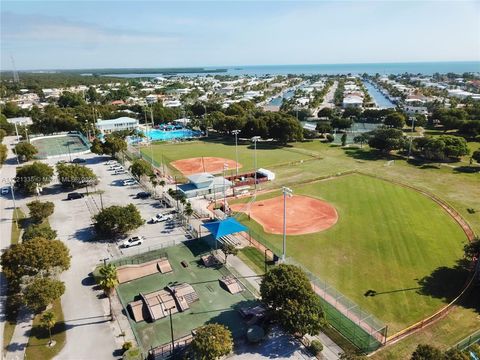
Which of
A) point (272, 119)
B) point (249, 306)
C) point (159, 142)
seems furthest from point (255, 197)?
point (159, 142)

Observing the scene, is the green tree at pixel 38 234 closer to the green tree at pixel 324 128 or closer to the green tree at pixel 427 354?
the green tree at pixel 427 354

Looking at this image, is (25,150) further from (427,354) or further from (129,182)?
(427,354)

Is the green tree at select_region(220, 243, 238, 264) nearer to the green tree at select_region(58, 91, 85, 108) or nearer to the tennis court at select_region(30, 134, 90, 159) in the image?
the tennis court at select_region(30, 134, 90, 159)

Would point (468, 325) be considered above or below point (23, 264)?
below

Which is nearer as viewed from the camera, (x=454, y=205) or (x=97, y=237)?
(x=97, y=237)

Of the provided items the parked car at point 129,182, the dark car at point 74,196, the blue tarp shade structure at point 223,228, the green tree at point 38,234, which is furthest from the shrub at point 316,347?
the parked car at point 129,182

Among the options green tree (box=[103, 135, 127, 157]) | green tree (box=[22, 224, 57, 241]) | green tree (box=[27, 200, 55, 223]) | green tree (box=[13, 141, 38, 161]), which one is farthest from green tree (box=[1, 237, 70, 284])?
green tree (box=[13, 141, 38, 161])

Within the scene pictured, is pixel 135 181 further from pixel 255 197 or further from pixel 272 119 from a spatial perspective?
pixel 272 119
